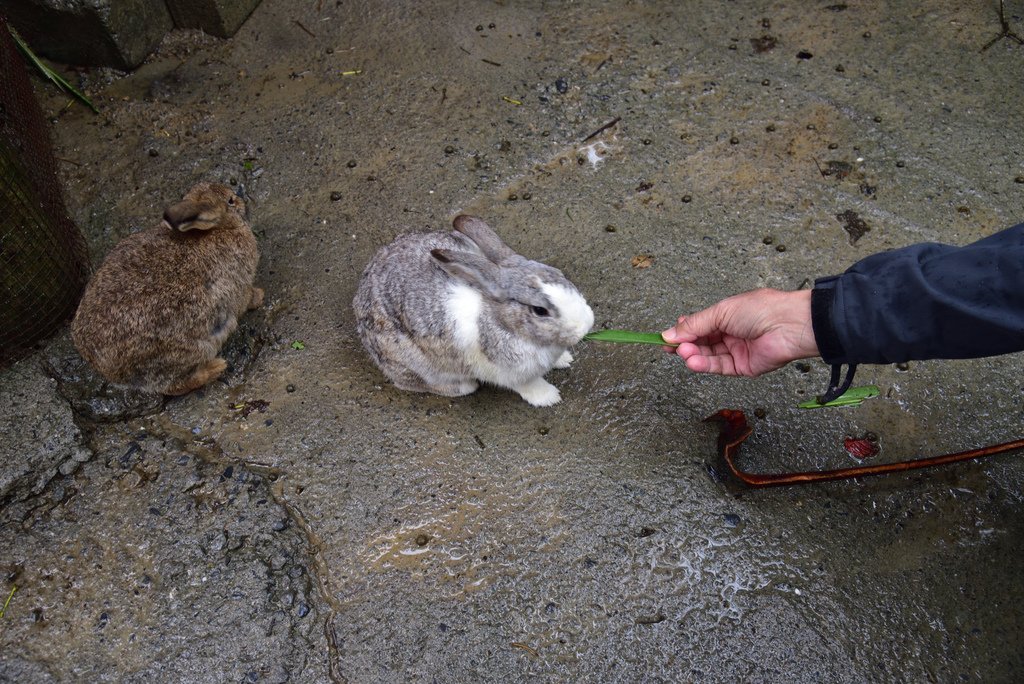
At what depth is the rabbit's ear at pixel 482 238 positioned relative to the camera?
10.1ft

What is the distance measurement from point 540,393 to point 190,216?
1.80 metres

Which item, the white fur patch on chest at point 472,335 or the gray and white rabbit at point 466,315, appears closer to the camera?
the gray and white rabbit at point 466,315

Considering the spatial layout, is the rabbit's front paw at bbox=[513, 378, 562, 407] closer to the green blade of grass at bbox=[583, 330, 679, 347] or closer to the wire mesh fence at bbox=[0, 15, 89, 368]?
the green blade of grass at bbox=[583, 330, 679, 347]

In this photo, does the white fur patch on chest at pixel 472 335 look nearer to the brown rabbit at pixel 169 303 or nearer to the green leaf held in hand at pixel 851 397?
the green leaf held in hand at pixel 851 397

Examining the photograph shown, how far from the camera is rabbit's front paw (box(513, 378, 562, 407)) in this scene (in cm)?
320

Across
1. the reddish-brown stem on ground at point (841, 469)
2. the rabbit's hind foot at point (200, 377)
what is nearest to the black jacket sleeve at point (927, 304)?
the reddish-brown stem on ground at point (841, 469)

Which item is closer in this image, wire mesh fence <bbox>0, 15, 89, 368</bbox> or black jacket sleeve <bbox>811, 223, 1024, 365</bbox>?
black jacket sleeve <bbox>811, 223, 1024, 365</bbox>

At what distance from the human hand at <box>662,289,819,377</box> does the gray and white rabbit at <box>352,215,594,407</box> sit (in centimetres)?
41

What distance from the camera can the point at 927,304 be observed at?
2.30 meters

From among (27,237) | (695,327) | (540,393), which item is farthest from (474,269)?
(27,237)

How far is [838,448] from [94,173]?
4.14 m

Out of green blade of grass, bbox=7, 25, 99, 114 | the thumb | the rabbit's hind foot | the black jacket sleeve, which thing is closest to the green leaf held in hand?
the black jacket sleeve

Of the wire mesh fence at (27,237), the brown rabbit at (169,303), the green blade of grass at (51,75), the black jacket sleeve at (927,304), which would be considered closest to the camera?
the black jacket sleeve at (927,304)

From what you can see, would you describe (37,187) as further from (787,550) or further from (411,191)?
(787,550)
